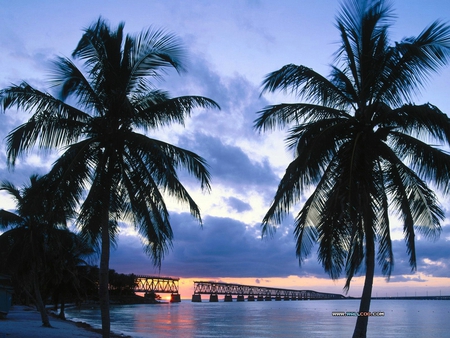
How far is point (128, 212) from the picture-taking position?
14.6m

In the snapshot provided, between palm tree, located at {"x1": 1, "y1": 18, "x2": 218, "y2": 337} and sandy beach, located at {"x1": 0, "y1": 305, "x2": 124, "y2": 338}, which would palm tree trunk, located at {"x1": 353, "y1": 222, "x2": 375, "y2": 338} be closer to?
palm tree, located at {"x1": 1, "y1": 18, "x2": 218, "y2": 337}

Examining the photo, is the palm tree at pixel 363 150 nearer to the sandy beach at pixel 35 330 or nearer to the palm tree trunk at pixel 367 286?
the palm tree trunk at pixel 367 286

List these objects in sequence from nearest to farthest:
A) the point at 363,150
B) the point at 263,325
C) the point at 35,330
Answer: the point at 363,150 → the point at 35,330 → the point at 263,325

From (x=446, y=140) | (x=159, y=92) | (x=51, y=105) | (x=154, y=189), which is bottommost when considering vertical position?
(x=154, y=189)

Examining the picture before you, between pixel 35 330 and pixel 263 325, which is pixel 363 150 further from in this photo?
pixel 263 325

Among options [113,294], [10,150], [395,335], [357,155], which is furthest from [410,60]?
[113,294]

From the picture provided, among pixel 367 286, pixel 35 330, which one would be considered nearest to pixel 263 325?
pixel 35 330

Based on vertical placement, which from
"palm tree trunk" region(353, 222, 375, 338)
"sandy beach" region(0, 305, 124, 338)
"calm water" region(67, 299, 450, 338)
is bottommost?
"calm water" region(67, 299, 450, 338)

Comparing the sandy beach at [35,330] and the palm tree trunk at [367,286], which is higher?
the palm tree trunk at [367,286]

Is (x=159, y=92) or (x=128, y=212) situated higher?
(x=159, y=92)

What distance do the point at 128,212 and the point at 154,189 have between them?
1772 mm

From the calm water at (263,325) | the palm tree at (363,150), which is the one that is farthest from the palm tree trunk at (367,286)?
the calm water at (263,325)

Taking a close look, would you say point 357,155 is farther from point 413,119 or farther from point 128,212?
point 128,212

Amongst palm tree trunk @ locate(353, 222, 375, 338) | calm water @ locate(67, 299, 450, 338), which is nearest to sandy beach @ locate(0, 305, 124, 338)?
calm water @ locate(67, 299, 450, 338)
